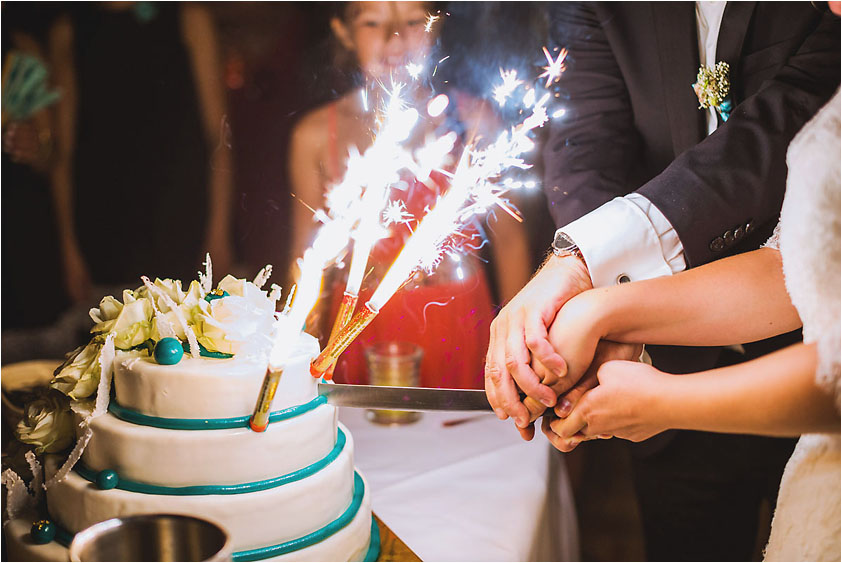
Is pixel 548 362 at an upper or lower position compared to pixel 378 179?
lower

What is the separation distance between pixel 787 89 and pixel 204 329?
99 centimetres

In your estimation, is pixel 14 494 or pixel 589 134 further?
pixel 589 134

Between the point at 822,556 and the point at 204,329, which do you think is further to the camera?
the point at 204,329

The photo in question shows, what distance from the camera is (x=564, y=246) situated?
3.51ft

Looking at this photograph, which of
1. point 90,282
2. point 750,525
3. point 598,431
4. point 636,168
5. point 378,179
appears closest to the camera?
point 598,431

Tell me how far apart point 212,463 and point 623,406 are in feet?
1.91

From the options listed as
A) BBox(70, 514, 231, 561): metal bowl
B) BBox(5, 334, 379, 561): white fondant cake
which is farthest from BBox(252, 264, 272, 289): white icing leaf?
BBox(70, 514, 231, 561): metal bowl

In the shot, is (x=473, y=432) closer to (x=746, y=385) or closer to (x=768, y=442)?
(x=768, y=442)

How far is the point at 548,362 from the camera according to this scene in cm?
95

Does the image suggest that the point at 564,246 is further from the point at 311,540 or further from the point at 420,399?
the point at 311,540

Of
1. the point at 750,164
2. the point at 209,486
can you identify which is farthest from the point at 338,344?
the point at 750,164

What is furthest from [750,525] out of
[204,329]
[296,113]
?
[296,113]

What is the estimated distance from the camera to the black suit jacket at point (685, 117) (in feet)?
3.26

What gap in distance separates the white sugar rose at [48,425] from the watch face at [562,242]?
2.82ft
